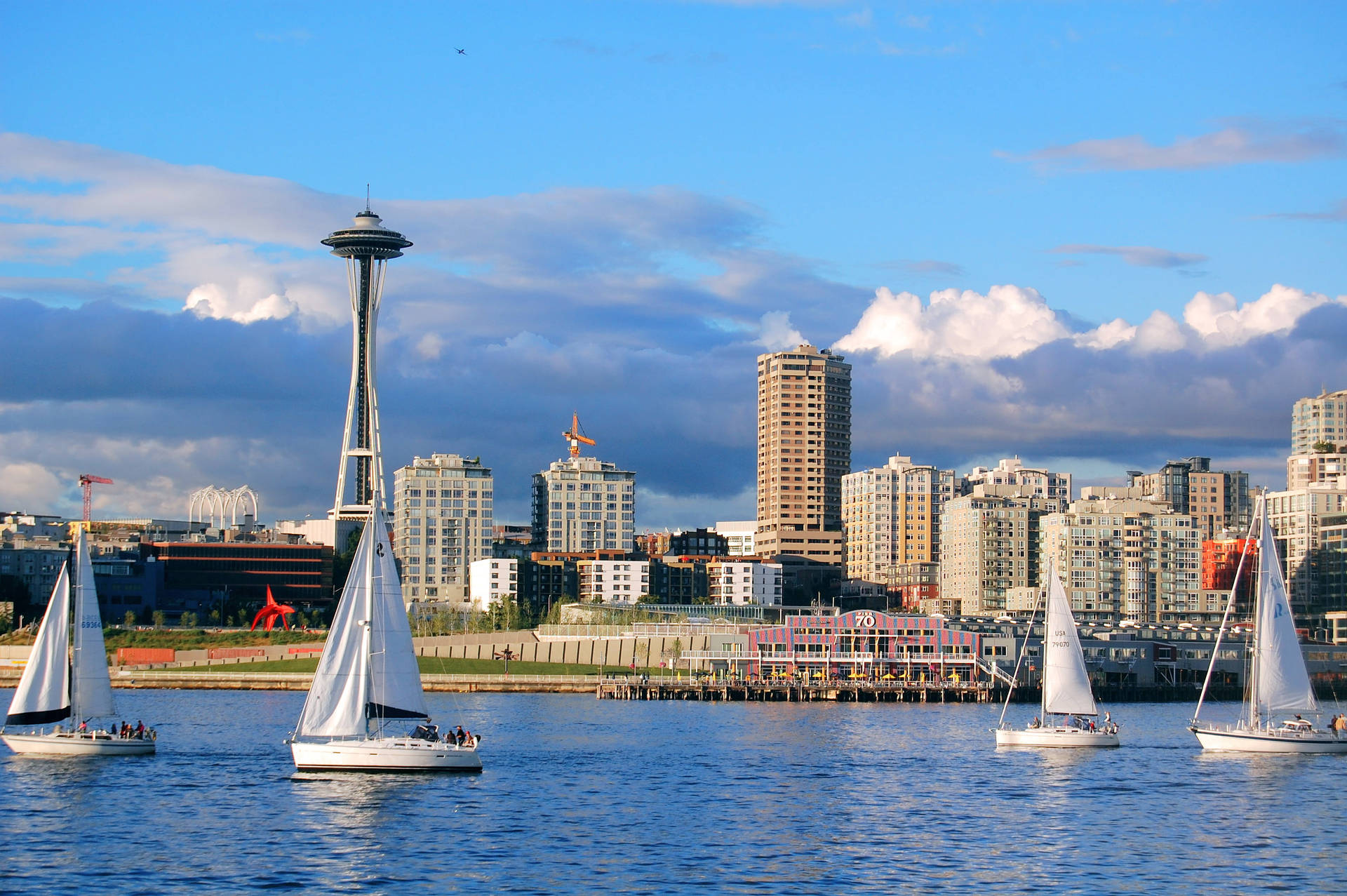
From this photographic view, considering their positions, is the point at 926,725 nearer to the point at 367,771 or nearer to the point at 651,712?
the point at 651,712

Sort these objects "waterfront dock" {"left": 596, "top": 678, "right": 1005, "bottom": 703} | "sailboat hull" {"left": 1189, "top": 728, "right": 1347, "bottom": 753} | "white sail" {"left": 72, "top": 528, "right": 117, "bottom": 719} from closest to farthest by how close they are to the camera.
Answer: "white sail" {"left": 72, "top": 528, "right": 117, "bottom": 719} → "sailboat hull" {"left": 1189, "top": 728, "right": 1347, "bottom": 753} → "waterfront dock" {"left": 596, "top": 678, "right": 1005, "bottom": 703}

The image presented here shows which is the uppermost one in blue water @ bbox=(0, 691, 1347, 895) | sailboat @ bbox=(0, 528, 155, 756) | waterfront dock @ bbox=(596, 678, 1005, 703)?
sailboat @ bbox=(0, 528, 155, 756)

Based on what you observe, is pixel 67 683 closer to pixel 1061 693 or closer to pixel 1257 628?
pixel 1061 693

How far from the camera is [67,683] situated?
95375 millimetres

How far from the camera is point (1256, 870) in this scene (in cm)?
6506

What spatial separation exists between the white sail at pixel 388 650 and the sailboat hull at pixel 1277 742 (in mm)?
51504

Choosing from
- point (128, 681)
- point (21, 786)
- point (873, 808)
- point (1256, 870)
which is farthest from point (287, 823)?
point (128, 681)

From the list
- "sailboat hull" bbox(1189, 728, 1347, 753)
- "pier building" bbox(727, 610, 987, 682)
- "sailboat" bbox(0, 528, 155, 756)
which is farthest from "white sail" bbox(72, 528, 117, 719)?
"pier building" bbox(727, 610, 987, 682)

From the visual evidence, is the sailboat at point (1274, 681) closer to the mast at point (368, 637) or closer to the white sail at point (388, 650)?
the white sail at point (388, 650)

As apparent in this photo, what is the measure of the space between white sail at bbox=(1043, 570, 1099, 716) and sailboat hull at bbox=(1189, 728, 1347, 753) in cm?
897

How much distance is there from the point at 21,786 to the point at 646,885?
129 feet

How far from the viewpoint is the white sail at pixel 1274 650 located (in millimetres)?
102812

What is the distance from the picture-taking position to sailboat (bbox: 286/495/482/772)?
8488 cm

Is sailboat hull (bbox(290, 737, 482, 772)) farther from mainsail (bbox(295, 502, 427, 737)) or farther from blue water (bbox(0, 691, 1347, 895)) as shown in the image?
blue water (bbox(0, 691, 1347, 895))
